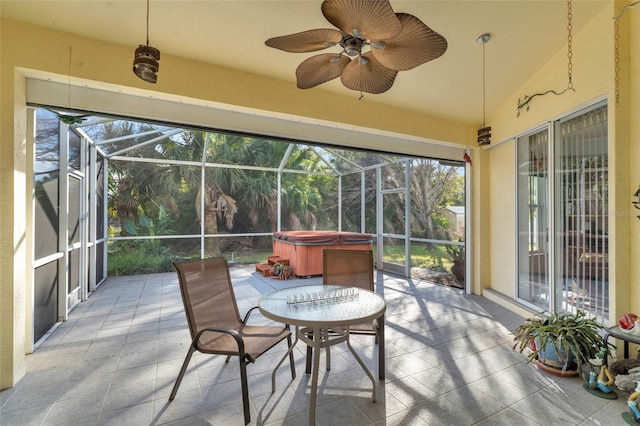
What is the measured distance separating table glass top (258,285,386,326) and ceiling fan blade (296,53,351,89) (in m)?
1.71

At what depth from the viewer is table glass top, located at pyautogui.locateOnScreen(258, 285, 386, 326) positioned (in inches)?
77.1

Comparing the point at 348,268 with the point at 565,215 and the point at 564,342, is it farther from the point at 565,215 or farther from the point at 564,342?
the point at 565,215

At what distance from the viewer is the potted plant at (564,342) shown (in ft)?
8.30

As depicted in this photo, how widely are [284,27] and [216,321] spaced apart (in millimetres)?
2784

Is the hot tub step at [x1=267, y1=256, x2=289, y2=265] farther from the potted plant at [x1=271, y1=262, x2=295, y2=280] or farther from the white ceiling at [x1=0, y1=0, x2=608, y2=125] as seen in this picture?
the white ceiling at [x1=0, y1=0, x2=608, y2=125]

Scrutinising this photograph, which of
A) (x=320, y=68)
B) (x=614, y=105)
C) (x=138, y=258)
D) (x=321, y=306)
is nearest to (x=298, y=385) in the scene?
(x=321, y=306)

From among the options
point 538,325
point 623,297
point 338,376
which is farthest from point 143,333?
point 623,297

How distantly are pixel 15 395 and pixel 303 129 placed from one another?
376 centimetres

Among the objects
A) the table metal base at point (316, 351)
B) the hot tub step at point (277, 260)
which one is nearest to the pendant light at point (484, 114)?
the table metal base at point (316, 351)

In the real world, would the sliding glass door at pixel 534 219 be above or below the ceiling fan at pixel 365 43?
below

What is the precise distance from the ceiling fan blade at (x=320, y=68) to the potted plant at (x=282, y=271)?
16.1ft

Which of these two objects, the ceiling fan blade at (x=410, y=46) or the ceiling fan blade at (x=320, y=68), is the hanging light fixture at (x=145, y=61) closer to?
the ceiling fan blade at (x=320, y=68)

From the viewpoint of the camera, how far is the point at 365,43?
68.8 inches

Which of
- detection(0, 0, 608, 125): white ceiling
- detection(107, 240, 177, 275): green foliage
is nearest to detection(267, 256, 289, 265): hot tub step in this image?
detection(107, 240, 177, 275): green foliage
